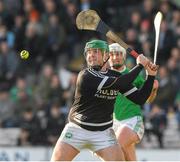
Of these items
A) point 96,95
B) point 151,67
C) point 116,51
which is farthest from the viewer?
point 116,51

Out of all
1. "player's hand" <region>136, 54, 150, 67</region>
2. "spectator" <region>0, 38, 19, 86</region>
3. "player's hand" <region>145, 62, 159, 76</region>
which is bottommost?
"spectator" <region>0, 38, 19, 86</region>

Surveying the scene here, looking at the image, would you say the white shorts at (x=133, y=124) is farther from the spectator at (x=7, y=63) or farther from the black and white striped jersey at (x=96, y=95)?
the spectator at (x=7, y=63)

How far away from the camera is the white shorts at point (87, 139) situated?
9.41 meters

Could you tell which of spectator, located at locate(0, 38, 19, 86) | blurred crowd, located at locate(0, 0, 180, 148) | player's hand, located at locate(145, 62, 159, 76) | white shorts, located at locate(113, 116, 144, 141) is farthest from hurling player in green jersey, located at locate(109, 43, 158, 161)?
spectator, located at locate(0, 38, 19, 86)

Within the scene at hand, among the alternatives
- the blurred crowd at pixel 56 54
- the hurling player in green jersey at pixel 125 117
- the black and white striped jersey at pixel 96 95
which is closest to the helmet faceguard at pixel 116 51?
the hurling player in green jersey at pixel 125 117

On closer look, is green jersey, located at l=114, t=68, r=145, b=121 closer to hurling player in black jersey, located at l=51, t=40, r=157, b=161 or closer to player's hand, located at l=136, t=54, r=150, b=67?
hurling player in black jersey, located at l=51, t=40, r=157, b=161

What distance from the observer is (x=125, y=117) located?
1114cm

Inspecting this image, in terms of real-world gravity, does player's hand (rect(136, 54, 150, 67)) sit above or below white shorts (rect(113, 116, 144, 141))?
above

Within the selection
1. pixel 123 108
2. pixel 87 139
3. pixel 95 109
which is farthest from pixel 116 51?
pixel 87 139

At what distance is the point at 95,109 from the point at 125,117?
1769 mm

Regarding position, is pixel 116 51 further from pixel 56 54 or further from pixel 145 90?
pixel 56 54

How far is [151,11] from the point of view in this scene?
17.1 meters

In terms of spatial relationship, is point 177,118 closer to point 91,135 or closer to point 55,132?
point 55,132

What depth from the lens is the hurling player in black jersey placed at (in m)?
9.36
